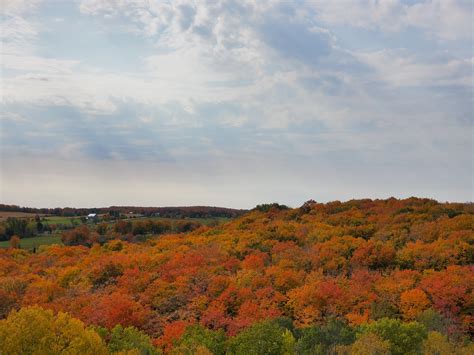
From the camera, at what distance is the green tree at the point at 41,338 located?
4228cm

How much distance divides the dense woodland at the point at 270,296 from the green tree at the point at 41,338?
10 centimetres

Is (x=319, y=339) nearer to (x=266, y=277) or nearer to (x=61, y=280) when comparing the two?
(x=266, y=277)

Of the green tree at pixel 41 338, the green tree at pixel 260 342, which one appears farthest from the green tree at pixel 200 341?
the green tree at pixel 41 338

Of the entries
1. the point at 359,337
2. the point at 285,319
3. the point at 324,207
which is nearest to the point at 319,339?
the point at 359,337

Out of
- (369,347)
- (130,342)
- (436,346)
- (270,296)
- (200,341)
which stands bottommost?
(130,342)

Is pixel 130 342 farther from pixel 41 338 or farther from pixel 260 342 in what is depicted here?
pixel 260 342

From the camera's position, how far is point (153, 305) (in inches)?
3007

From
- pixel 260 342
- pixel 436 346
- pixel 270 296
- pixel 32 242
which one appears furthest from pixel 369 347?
pixel 32 242

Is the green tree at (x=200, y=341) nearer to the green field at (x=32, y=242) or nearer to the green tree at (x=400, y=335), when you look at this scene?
the green tree at (x=400, y=335)

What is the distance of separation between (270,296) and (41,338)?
A: 118 feet

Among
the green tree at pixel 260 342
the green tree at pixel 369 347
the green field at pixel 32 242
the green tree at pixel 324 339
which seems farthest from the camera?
the green field at pixel 32 242

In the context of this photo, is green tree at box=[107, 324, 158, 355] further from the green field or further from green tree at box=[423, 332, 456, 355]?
the green field

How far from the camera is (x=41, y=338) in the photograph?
43.2 metres

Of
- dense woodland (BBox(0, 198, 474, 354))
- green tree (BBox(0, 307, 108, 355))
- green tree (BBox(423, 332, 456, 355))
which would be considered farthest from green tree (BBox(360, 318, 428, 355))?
green tree (BBox(0, 307, 108, 355))
